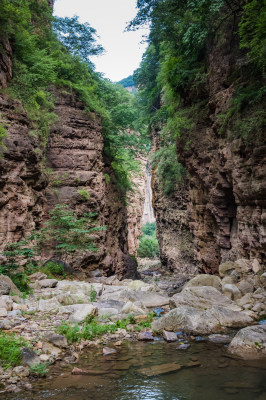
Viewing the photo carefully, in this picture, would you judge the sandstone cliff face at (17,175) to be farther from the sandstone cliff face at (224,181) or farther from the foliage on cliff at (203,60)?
the sandstone cliff face at (224,181)

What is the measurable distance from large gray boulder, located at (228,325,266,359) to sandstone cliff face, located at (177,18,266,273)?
5544 millimetres

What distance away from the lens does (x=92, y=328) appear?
20.6ft

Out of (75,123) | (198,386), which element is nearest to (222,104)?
(75,123)

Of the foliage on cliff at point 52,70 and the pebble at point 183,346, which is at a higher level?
the foliage on cliff at point 52,70

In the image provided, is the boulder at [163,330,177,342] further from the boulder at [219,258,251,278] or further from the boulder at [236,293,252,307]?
the boulder at [219,258,251,278]

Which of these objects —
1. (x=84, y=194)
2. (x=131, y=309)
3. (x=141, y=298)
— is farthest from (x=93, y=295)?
(x=84, y=194)

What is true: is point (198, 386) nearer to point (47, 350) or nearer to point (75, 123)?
point (47, 350)

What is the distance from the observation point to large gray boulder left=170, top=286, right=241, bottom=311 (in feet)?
26.7

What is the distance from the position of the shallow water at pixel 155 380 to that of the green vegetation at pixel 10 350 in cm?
61

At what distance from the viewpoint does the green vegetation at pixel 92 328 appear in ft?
18.9

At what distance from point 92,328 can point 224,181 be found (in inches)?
401

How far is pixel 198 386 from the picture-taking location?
3.98m

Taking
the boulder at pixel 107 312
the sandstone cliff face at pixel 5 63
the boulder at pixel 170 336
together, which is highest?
the sandstone cliff face at pixel 5 63

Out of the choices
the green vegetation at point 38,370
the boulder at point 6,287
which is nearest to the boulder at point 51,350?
the green vegetation at point 38,370
